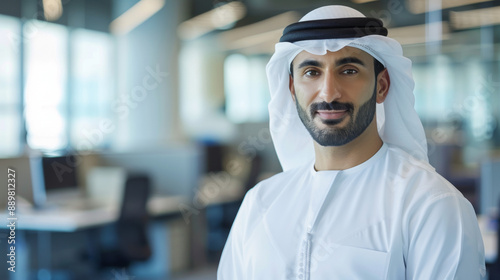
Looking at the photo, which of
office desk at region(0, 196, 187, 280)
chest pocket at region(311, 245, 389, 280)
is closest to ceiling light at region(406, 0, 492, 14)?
office desk at region(0, 196, 187, 280)

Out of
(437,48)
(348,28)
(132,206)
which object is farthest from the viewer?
(437,48)

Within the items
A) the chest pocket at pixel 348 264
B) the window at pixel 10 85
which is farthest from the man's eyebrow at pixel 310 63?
the window at pixel 10 85

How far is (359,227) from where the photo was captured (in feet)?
4.12

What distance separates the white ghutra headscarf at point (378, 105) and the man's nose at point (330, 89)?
68 mm

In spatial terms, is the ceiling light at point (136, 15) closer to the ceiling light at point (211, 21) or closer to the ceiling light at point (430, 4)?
the ceiling light at point (211, 21)

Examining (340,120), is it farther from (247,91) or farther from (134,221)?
(247,91)

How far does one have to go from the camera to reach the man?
113cm

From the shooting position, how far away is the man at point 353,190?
113cm

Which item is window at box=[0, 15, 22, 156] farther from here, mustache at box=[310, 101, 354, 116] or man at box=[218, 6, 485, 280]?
mustache at box=[310, 101, 354, 116]

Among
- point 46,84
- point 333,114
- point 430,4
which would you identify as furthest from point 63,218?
point 46,84

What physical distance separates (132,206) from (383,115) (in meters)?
2.83

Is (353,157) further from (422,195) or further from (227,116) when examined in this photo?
(227,116)

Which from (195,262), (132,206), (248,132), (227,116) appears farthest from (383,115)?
(227,116)

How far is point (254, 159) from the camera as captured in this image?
5.31 meters
